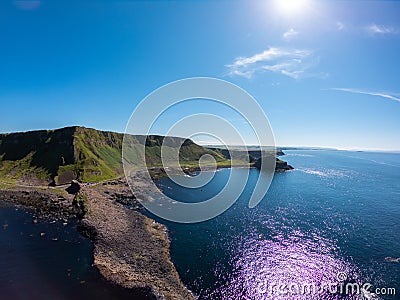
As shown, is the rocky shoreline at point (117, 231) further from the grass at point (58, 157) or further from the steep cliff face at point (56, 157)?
the grass at point (58, 157)

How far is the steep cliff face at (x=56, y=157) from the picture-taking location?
373 ft

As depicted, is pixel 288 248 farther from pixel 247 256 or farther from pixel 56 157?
pixel 56 157

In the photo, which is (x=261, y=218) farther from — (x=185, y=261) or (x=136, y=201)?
(x=136, y=201)

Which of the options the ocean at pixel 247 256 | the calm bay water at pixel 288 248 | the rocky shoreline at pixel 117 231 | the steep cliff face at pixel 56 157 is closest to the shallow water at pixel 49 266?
the ocean at pixel 247 256

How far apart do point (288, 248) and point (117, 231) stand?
42.1 m

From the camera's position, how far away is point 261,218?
75.6m

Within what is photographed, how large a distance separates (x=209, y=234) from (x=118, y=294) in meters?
29.7

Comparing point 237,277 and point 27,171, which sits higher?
point 27,171

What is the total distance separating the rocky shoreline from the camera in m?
41.2

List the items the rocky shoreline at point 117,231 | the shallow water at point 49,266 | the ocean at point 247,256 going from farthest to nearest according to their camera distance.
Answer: the rocky shoreline at point 117,231 < the ocean at point 247,256 < the shallow water at point 49,266

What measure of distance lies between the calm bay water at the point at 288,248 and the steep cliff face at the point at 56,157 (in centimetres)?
7147

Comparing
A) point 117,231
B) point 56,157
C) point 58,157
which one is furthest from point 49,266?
point 56,157

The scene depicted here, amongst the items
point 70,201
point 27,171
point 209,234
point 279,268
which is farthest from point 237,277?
point 27,171

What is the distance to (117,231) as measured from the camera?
194ft
